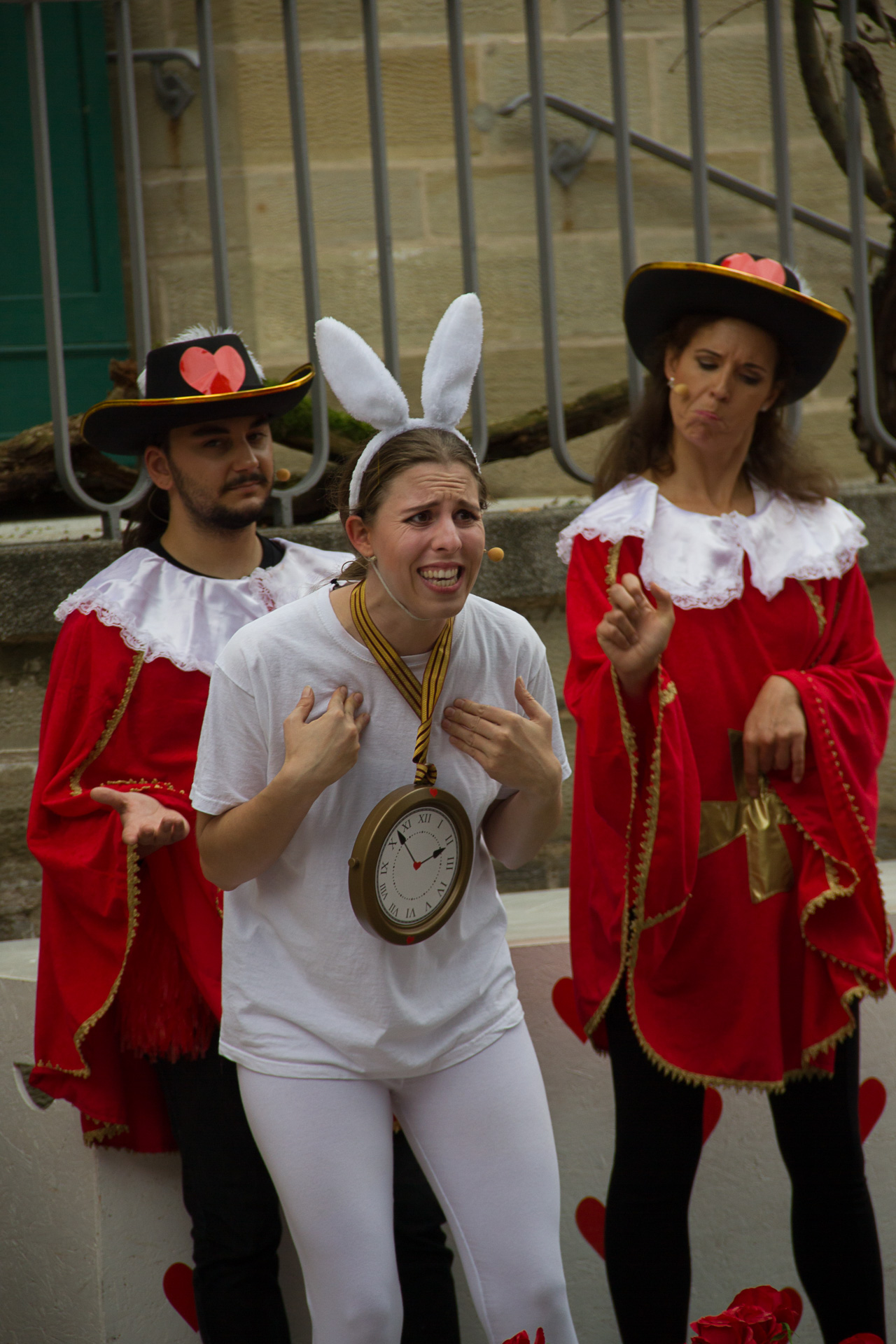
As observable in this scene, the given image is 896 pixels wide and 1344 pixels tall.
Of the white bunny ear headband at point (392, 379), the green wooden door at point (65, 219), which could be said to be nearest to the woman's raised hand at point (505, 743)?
the white bunny ear headband at point (392, 379)

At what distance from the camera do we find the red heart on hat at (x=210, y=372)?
2.47 meters

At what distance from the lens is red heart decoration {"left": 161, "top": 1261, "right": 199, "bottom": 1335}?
2.59 metres

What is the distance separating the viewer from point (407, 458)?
187 cm

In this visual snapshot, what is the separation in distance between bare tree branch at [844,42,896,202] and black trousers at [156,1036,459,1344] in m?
2.88

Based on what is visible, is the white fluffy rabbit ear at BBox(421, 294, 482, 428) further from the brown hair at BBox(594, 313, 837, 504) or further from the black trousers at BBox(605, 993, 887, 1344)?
the black trousers at BBox(605, 993, 887, 1344)

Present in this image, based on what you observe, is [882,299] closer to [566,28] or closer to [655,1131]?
[566,28]

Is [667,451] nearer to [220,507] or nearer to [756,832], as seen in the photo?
[756,832]

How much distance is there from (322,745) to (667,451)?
105cm

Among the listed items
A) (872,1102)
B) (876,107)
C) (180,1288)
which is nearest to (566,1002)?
(872,1102)

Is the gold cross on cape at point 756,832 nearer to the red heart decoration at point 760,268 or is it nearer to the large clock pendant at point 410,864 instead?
the large clock pendant at point 410,864

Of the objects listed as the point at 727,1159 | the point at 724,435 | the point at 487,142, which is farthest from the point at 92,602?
the point at 487,142

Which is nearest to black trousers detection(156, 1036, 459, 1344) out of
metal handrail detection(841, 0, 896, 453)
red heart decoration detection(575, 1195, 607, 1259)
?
red heart decoration detection(575, 1195, 607, 1259)

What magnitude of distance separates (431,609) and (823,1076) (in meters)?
1.11

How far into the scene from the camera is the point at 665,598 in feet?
6.93
